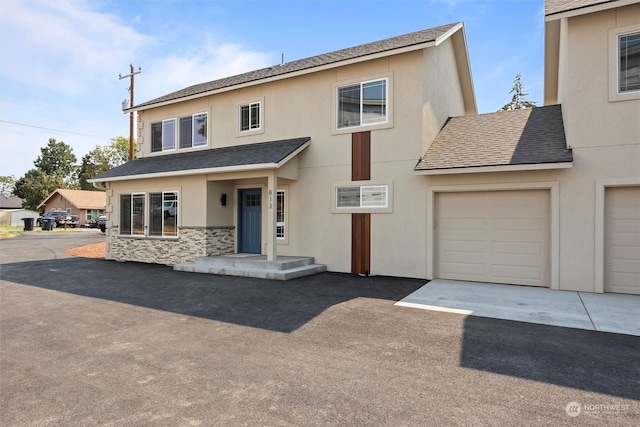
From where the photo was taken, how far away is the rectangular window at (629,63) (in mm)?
7598

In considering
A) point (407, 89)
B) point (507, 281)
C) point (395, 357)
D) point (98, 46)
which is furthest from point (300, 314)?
point (98, 46)

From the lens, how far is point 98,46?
13664 millimetres

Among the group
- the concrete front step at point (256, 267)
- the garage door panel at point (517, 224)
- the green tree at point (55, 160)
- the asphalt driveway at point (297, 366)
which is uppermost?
the green tree at point (55, 160)

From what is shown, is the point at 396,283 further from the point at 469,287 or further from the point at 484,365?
the point at 484,365

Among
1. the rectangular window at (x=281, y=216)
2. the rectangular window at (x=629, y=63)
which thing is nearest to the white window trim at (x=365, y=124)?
the rectangular window at (x=281, y=216)

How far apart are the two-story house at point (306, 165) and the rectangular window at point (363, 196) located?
0.10 feet

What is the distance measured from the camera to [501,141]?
9328 millimetres

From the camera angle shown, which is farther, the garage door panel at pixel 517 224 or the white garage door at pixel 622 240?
the garage door panel at pixel 517 224

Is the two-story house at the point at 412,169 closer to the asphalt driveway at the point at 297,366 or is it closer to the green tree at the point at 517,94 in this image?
the asphalt driveway at the point at 297,366

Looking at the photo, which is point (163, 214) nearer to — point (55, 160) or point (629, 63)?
point (629, 63)

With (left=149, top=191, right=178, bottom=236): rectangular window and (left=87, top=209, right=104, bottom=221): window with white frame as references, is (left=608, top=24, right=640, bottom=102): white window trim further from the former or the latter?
(left=87, top=209, right=104, bottom=221): window with white frame

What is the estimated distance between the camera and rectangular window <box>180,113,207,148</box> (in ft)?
44.1

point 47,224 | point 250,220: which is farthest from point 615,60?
point 47,224

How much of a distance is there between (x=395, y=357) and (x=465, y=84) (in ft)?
42.3
